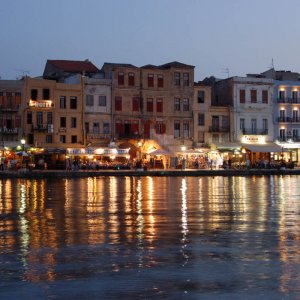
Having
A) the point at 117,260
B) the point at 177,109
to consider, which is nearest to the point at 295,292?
the point at 117,260

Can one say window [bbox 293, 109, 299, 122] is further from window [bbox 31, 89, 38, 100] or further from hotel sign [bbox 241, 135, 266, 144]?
window [bbox 31, 89, 38, 100]

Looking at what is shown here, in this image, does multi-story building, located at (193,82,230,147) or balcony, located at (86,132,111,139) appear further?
multi-story building, located at (193,82,230,147)

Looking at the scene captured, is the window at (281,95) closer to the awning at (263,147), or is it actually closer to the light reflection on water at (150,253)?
the awning at (263,147)

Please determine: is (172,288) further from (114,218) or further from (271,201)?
(271,201)

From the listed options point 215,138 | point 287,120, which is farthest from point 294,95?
point 215,138

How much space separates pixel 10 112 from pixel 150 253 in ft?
190

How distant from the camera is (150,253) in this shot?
12.4 metres

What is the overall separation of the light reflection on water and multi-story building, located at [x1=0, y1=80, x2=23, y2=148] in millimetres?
47383

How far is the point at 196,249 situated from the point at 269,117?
68.3 m

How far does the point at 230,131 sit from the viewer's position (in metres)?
77.1

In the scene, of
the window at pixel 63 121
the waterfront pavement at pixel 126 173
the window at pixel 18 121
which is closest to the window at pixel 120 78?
the window at pixel 63 121

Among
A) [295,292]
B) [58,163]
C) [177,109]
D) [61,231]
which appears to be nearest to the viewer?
[295,292]

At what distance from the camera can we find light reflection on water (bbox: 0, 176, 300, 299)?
9.36 meters

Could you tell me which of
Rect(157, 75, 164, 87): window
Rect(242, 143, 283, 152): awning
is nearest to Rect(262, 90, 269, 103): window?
Rect(242, 143, 283, 152): awning
